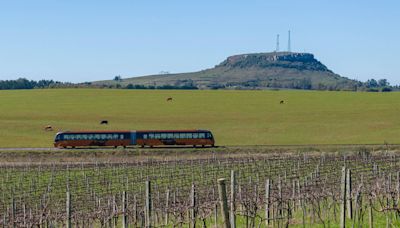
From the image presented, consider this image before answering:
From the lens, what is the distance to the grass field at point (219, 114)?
85.4 m

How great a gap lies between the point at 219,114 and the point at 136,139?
115 ft

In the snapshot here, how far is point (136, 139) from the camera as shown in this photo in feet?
249

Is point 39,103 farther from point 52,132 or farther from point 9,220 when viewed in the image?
point 9,220

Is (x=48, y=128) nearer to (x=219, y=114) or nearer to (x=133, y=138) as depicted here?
(x=133, y=138)

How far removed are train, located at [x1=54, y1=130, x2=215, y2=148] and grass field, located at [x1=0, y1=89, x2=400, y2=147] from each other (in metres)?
4.13

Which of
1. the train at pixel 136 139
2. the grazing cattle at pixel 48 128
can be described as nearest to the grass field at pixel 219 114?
the grazing cattle at pixel 48 128

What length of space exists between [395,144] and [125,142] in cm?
2619

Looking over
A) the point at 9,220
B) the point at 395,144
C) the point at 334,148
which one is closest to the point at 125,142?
the point at 334,148

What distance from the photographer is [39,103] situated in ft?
418

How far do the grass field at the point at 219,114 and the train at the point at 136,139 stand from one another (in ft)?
13.5

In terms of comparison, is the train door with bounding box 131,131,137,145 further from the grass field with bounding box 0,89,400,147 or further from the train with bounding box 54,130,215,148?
the grass field with bounding box 0,89,400,147

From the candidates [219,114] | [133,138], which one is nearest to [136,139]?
[133,138]

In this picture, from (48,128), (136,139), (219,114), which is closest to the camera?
(136,139)

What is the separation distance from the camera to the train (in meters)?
75.8
